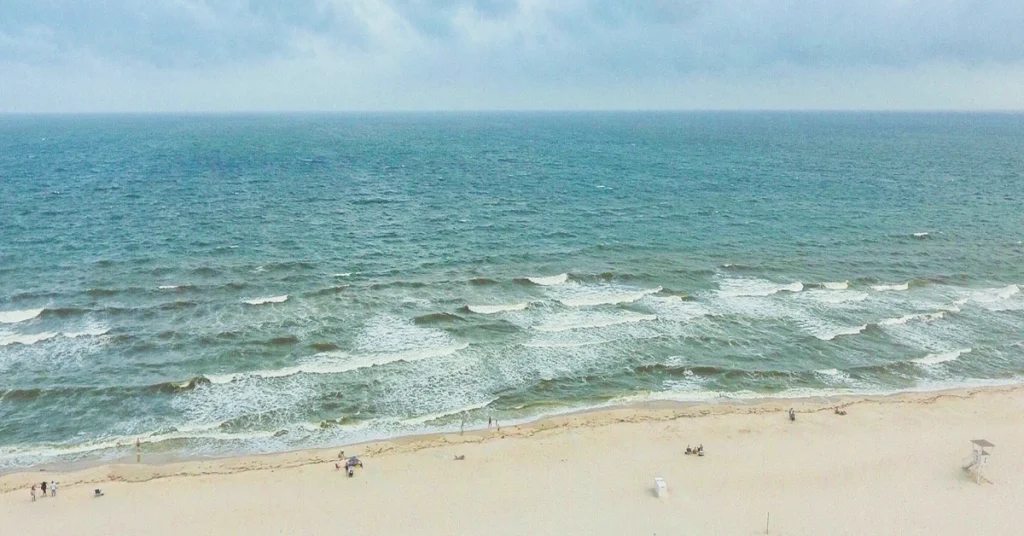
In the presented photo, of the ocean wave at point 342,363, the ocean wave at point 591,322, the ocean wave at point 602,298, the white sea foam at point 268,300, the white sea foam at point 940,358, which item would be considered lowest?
the white sea foam at point 940,358

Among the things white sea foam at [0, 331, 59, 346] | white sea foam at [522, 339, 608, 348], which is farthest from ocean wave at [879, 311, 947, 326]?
white sea foam at [0, 331, 59, 346]

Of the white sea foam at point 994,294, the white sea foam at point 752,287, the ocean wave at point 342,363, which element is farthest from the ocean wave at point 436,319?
the white sea foam at point 994,294

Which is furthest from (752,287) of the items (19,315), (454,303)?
(19,315)

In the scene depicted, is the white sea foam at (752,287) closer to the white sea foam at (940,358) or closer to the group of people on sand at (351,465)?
the white sea foam at (940,358)

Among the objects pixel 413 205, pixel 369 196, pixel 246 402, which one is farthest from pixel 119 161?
pixel 246 402

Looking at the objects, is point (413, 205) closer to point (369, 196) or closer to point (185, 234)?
point (369, 196)

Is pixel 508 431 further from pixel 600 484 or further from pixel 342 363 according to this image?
pixel 342 363
